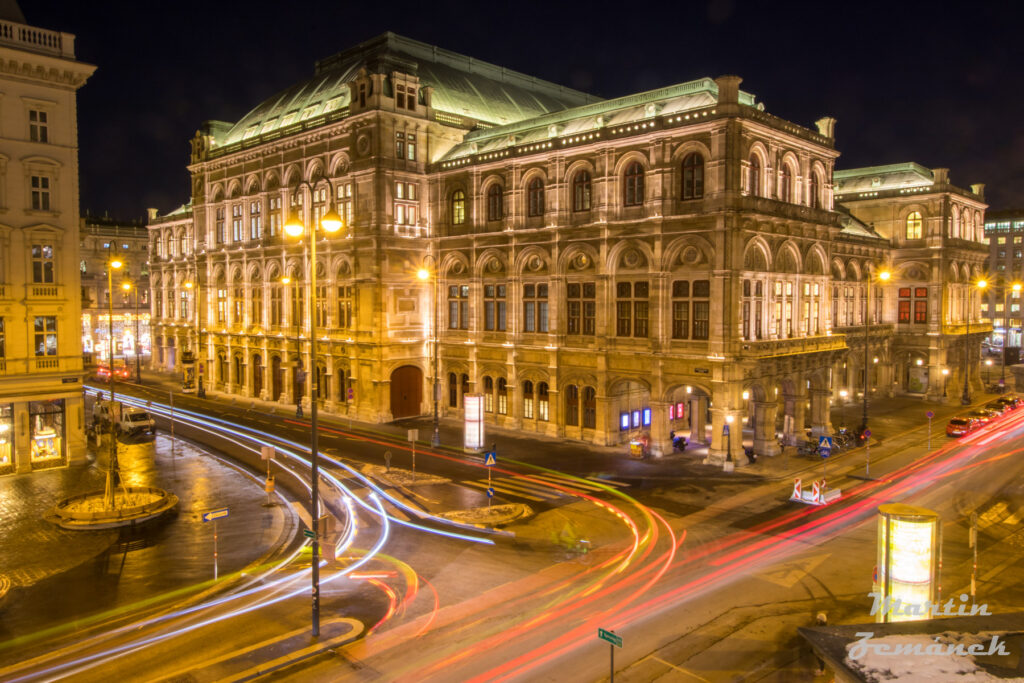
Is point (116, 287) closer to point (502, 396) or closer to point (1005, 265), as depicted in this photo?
point (502, 396)

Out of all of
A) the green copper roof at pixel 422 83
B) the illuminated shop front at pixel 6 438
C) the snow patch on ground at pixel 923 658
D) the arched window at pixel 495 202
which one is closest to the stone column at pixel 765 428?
the arched window at pixel 495 202

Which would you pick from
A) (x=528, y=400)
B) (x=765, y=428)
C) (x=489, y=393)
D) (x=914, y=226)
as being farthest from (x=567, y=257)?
(x=914, y=226)

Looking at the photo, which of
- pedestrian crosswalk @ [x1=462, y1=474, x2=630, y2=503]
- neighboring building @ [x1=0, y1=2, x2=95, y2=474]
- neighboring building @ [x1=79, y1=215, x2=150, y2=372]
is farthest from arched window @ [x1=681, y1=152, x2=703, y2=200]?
neighboring building @ [x1=79, y1=215, x2=150, y2=372]

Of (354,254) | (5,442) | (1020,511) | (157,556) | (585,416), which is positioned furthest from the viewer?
(354,254)

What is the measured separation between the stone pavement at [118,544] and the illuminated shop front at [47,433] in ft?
3.01

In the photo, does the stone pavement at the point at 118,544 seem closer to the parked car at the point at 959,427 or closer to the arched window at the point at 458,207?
the arched window at the point at 458,207

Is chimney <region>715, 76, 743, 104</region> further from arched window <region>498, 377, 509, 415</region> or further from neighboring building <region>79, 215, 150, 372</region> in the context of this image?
neighboring building <region>79, 215, 150, 372</region>

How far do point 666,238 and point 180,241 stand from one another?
61653mm

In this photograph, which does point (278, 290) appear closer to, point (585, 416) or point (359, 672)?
point (585, 416)

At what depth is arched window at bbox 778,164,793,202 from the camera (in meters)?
40.0

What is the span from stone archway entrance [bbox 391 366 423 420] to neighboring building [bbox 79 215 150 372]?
5918cm

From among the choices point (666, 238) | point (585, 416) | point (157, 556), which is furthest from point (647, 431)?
point (157, 556)

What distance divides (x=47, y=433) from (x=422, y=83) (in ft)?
112

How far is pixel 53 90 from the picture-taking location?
3594 centimetres
